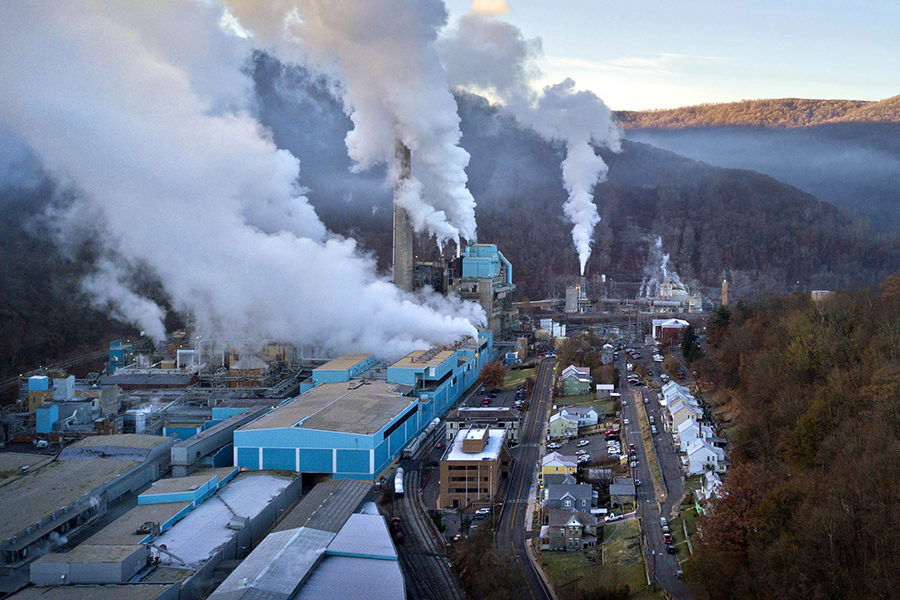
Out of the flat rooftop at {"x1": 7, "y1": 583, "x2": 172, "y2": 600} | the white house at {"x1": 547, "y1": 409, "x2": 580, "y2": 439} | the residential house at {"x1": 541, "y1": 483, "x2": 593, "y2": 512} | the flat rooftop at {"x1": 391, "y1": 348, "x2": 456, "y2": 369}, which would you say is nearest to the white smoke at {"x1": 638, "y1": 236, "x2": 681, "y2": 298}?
the flat rooftop at {"x1": 391, "y1": 348, "x2": 456, "y2": 369}

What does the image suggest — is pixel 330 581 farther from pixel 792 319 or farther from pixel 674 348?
pixel 674 348

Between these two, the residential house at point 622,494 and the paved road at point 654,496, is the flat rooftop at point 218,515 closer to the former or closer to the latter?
the residential house at point 622,494

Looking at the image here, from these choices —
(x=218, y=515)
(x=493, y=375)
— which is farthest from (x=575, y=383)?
(x=218, y=515)

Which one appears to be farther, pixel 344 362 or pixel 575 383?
pixel 344 362

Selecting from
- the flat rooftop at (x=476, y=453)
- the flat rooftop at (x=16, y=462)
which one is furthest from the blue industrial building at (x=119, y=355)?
the flat rooftop at (x=476, y=453)

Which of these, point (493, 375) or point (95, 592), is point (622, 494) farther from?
point (493, 375)

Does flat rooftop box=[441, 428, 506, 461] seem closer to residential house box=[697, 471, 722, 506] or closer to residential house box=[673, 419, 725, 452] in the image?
residential house box=[673, 419, 725, 452]

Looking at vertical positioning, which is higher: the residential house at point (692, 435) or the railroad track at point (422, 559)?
the residential house at point (692, 435)
